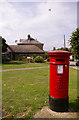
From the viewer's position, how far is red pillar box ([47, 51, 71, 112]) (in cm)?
294

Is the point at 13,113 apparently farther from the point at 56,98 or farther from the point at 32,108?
the point at 56,98

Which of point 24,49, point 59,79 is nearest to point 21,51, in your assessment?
point 24,49

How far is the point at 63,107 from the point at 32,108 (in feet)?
2.91

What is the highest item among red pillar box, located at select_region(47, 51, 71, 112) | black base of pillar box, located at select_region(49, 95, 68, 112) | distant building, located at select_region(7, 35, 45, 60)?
distant building, located at select_region(7, 35, 45, 60)

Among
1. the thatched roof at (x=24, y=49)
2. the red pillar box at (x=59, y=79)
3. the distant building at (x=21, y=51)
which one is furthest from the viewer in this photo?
the thatched roof at (x=24, y=49)

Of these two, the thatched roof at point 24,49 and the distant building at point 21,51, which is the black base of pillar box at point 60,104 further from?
the thatched roof at point 24,49

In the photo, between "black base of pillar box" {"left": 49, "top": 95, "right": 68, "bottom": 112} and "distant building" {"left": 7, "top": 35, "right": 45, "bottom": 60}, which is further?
"distant building" {"left": 7, "top": 35, "right": 45, "bottom": 60}

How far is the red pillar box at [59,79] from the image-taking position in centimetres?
294

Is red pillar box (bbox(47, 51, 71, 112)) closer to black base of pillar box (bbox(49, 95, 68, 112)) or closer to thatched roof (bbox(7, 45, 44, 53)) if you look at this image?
black base of pillar box (bbox(49, 95, 68, 112))

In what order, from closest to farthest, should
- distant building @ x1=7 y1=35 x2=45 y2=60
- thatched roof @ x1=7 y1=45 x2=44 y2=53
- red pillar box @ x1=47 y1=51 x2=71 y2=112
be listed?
red pillar box @ x1=47 y1=51 x2=71 y2=112, distant building @ x1=7 y1=35 x2=45 y2=60, thatched roof @ x1=7 y1=45 x2=44 y2=53


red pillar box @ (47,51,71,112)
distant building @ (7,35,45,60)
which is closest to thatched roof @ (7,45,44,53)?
distant building @ (7,35,45,60)

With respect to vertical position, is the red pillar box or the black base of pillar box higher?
the red pillar box

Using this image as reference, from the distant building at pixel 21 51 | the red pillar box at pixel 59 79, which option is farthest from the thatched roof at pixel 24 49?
the red pillar box at pixel 59 79

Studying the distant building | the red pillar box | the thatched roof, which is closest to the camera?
the red pillar box
